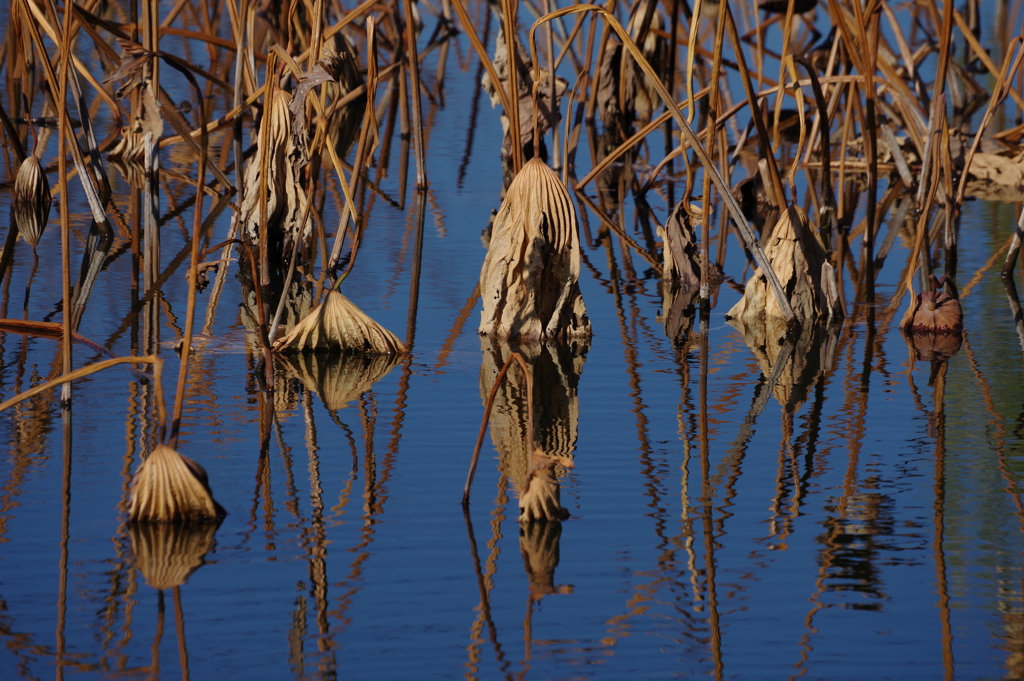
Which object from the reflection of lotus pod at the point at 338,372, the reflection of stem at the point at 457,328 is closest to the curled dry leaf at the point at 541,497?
the reflection of lotus pod at the point at 338,372

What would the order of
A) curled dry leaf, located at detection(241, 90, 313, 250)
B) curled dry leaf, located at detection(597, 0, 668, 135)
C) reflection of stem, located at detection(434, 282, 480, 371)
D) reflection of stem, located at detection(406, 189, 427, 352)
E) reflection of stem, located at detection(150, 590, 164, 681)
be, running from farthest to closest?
curled dry leaf, located at detection(597, 0, 668, 135), reflection of stem, located at detection(406, 189, 427, 352), curled dry leaf, located at detection(241, 90, 313, 250), reflection of stem, located at detection(434, 282, 480, 371), reflection of stem, located at detection(150, 590, 164, 681)

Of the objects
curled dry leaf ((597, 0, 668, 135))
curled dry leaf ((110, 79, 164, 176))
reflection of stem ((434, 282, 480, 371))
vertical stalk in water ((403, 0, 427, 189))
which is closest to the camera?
reflection of stem ((434, 282, 480, 371))

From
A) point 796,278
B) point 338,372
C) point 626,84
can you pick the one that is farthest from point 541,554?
point 626,84

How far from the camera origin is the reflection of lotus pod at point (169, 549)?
2.62m

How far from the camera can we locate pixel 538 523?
9.57ft

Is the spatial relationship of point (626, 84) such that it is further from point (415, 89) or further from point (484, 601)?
point (484, 601)

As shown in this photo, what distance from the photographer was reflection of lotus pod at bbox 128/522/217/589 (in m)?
2.62

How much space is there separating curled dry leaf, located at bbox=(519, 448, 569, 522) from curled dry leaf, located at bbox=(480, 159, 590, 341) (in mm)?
1541

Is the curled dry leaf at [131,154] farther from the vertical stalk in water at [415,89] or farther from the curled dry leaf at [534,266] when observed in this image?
the curled dry leaf at [534,266]

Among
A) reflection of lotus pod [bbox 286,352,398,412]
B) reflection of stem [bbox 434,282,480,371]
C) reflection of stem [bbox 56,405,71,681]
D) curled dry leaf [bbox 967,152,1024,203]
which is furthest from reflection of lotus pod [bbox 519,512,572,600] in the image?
curled dry leaf [bbox 967,152,1024,203]

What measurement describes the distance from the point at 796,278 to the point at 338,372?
1685 millimetres

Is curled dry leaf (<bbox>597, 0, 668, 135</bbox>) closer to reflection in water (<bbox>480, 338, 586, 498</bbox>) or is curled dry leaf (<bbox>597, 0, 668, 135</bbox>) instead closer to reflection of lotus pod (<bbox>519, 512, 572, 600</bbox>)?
reflection in water (<bbox>480, 338, 586, 498</bbox>)

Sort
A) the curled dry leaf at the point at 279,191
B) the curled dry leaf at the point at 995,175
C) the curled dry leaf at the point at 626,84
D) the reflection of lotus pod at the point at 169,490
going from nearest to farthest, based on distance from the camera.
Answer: the reflection of lotus pod at the point at 169,490
the curled dry leaf at the point at 279,191
the curled dry leaf at the point at 995,175
the curled dry leaf at the point at 626,84

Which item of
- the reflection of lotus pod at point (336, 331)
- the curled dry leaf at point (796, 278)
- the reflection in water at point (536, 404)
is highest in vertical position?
the curled dry leaf at point (796, 278)
